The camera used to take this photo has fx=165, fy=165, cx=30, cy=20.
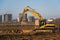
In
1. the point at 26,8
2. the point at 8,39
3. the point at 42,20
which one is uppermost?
the point at 26,8

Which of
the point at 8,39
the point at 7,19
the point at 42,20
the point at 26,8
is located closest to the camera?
the point at 8,39

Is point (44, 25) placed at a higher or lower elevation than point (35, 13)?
lower

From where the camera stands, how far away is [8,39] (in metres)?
19.0

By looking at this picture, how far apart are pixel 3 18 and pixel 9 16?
432cm

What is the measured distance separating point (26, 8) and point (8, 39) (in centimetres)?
1087

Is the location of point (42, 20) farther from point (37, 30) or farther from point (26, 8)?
point (26, 8)

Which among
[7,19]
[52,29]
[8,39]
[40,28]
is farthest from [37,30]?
[7,19]

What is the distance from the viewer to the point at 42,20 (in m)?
26.9

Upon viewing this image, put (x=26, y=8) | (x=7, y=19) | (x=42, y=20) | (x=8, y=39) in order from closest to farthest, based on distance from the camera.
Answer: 1. (x=8, y=39)
2. (x=42, y=20)
3. (x=26, y=8)
4. (x=7, y=19)

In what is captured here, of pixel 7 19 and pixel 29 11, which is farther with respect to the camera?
pixel 7 19

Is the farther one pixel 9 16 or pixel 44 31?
pixel 9 16

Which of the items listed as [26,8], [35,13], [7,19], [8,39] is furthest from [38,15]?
[7,19]

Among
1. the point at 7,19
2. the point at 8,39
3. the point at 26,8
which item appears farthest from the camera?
the point at 7,19

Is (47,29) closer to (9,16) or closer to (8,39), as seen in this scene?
(8,39)
